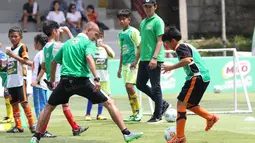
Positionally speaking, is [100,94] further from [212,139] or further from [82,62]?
[212,139]

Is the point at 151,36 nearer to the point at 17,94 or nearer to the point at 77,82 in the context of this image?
the point at 17,94

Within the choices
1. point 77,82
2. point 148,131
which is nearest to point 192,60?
point 77,82

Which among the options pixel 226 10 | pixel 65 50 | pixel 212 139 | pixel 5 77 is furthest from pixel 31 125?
pixel 226 10

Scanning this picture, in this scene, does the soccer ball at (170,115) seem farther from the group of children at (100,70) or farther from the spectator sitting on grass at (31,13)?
the spectator sitting on grass at (31,13)

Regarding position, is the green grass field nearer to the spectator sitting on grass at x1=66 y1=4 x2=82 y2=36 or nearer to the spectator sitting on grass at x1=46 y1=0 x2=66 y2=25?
the spectator sitting on grass at x1=46 y1=0 x2=66 y2=25

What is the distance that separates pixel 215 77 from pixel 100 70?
783cm

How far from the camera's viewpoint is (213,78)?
22.8 meters

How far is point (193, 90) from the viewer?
35.6 feet

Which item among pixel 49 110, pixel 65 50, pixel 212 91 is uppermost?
pixel 65 50

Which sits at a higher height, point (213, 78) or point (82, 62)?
point (82, 62)

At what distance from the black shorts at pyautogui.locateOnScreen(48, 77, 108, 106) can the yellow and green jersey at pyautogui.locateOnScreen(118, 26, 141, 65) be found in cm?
367

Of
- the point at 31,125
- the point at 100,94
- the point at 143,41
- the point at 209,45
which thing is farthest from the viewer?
the point at 209,45

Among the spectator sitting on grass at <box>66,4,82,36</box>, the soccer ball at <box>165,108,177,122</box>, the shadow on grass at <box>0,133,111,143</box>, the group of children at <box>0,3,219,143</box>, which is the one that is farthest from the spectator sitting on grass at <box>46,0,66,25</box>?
the shadow on grass at <box>0,133,111,143</box>

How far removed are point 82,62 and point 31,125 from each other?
2129 millimetres
